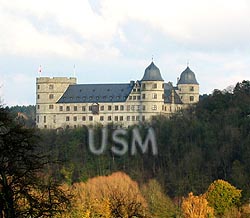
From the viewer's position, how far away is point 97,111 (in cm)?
10300

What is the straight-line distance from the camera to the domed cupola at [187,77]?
340ft

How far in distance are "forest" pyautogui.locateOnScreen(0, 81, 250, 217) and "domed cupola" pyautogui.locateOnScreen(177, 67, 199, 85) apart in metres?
11.3

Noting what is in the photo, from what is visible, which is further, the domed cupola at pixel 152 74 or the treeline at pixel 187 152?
the domed cupola at pixel 152 74

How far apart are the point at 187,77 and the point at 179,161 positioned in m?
29.2

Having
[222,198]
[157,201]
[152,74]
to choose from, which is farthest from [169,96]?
[222,198]

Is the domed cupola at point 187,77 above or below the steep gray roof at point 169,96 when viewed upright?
above

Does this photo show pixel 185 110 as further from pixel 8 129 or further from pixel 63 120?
pixel 8 129

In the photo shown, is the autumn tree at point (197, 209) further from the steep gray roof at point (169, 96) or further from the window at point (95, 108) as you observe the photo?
the window at point (95, 108)

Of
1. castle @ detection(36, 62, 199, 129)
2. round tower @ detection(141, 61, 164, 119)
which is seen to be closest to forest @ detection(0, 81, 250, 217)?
round tower @ detection(141, 61, 164, 119)

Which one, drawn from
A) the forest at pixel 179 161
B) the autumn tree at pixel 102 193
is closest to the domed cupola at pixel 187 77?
the forest at pixel 179 161

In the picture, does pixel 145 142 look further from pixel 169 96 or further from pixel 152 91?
pixel 169 96

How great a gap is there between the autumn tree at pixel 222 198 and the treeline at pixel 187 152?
6818mm

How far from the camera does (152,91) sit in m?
101

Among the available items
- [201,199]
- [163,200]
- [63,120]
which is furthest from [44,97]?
[201,199]
